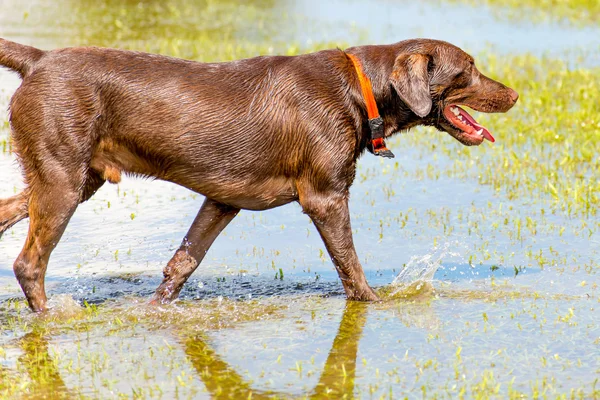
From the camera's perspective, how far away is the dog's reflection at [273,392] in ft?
18.4

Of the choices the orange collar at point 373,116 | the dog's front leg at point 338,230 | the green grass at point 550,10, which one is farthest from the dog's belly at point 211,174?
the green grass at point 550,10

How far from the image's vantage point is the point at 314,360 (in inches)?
241

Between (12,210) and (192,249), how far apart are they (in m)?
1.25

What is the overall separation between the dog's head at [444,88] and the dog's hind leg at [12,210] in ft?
8.66

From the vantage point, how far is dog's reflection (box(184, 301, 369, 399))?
5609 mm

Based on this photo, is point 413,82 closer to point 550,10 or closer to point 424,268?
point 424,268

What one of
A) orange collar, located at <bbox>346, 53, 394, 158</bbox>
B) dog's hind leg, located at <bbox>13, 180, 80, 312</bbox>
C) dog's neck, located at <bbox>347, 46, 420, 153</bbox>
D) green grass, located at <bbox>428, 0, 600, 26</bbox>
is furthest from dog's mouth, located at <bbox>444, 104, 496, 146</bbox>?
green grass, located at <bbox>428, 0, 600, 26</bbox>

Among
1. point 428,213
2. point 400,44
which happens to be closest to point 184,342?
point 400,44

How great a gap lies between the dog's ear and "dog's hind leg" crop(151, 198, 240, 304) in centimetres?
143

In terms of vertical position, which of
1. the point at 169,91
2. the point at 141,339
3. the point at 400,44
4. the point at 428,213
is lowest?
the point at 141,339

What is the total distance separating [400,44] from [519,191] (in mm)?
3258

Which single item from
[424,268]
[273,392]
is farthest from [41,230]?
[424,268]

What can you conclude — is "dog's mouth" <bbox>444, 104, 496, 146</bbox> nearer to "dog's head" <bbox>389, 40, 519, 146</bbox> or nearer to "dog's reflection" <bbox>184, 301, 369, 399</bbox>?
"dog's head" <bbox>389, 40, 519, 146</bbox>

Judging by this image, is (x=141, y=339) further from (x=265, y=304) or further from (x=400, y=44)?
(x=400, y=44)
